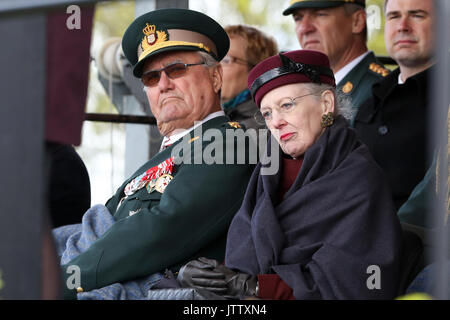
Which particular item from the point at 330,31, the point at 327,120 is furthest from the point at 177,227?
the point at 330,31

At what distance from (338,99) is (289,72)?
0.81 ft

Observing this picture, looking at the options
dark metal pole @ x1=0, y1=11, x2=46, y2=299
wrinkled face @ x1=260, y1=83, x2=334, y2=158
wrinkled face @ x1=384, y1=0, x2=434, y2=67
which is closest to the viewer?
dark metal pole @ x1=0, y1=11, x2=46, y2=299

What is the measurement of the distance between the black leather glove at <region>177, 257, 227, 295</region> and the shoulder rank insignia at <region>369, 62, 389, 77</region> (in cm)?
176

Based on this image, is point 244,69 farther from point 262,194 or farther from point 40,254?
point 40,254

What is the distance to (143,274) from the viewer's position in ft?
9.52

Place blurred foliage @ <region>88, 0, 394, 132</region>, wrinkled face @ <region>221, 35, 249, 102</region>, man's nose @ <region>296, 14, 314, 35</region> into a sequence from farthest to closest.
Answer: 1. blurred foliage @ <region>88, 0, 394, 132</region>
2. wrinkled face @ <region>221, 35, 249, 102</region>
3. man's nose @ <region>296, 14, 314, 35</region>

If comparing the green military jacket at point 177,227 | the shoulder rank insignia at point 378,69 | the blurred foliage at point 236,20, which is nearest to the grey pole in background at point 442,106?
the green military jacket at point 177,227

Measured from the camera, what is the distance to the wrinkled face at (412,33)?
144 inches

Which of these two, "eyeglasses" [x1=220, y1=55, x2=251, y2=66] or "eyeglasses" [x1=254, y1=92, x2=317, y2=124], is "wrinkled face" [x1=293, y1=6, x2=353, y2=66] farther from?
"eyeglasses" [x1=254, y1=92, x2=317, y2=124]

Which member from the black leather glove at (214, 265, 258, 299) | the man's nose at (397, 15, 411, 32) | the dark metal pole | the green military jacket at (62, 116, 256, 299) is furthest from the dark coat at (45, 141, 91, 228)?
the dark metal pole

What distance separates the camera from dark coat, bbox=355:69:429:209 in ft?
11.3

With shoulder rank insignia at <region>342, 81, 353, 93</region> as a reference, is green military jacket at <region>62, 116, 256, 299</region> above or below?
below
